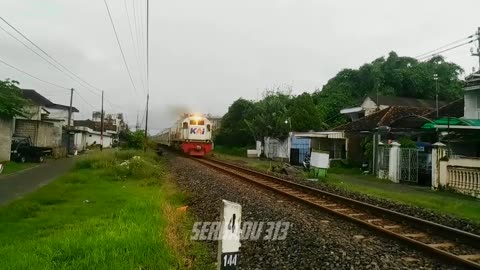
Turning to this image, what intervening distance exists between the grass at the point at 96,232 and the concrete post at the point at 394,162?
11.6 m

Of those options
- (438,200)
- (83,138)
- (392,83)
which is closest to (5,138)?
(438,200)

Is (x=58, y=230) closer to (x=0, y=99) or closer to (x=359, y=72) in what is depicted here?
(x=0, y=99)

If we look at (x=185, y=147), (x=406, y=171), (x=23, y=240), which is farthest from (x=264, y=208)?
(x=185, y=147)

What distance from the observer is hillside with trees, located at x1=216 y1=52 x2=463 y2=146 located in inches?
1795

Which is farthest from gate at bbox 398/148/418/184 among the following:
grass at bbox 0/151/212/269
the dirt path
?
the dirt path

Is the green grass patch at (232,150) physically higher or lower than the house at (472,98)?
lower

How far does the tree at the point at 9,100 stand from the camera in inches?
973

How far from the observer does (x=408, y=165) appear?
66.3 feet

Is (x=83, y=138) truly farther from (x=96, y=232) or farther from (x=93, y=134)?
(x=96, y=232)

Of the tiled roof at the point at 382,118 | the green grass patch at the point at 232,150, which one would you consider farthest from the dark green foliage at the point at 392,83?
the tiled roof at the point at 382,118

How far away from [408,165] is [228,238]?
1847 cm

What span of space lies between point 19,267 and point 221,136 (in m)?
54.2

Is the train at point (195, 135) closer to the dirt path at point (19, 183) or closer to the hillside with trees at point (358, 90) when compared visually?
the hillside with trees at point (358, 90)

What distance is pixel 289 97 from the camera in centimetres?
4656
